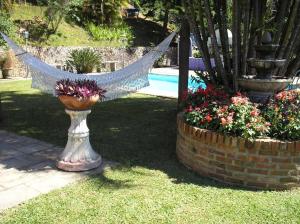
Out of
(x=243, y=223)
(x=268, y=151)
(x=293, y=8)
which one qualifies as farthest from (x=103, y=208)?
(x=293, y=8)

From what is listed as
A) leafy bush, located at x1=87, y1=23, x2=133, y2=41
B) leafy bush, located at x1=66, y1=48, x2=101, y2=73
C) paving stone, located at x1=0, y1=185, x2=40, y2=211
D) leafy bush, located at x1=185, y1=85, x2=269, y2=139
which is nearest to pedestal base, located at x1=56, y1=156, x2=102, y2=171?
paving stone, located at x1=0, y1=185, x2=40, y2=211

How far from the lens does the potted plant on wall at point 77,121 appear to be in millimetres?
3684

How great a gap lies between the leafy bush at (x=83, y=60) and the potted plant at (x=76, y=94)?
9.54 m

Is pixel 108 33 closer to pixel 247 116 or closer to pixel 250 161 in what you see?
pixel 247 116

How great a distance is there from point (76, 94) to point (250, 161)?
5.56ft

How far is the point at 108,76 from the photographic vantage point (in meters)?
4.84

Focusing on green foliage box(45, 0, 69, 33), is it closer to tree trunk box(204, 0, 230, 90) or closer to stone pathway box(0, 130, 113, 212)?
stone pathway box(0, 130, 113, 212)

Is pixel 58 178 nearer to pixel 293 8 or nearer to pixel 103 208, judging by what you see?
pixel 103 208

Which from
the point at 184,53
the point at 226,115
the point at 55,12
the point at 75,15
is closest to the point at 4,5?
the point at 55,12

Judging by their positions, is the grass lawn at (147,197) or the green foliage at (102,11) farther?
the green foliage at (102,11)

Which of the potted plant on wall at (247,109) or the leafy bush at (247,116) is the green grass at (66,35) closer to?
the potted plant on wall at (247,109)

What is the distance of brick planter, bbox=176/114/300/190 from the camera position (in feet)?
10.9

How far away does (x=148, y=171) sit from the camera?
12.3 ft

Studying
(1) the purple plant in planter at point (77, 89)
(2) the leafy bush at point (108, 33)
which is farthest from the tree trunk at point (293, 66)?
(2) the leafy bush at point (108, 33)
